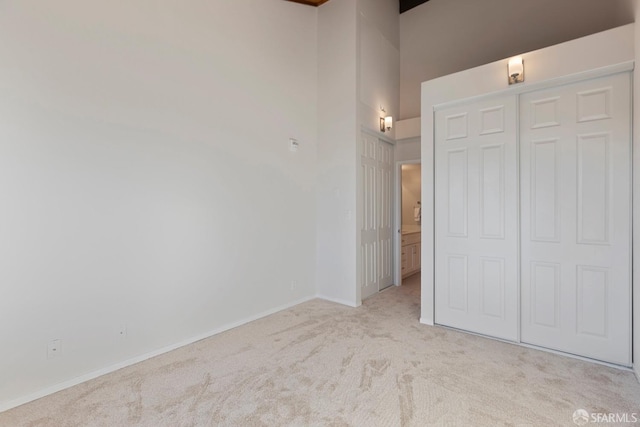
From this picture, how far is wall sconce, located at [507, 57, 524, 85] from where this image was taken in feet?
9.61

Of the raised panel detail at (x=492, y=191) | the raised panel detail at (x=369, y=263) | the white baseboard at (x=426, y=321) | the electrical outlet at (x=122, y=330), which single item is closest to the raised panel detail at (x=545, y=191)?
the raised panel detail at (x=492, y=191)

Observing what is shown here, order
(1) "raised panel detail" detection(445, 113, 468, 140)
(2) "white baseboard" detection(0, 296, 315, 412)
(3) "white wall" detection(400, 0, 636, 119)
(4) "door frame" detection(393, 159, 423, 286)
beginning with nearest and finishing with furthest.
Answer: (2) "white baseboard" detection(0, 296, 315, 412)
(1) "raised panel detail" detection(445, 113, 468, 140)
(3) "white wall" detection(400, 0, 636, 119)
(4) "door frame" detection(393, 159, 423, 286)

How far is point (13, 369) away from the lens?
218 cm

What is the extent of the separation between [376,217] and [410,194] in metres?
2.68

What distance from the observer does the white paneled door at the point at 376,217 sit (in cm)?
451

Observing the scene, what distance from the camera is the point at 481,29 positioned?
15.4 feet

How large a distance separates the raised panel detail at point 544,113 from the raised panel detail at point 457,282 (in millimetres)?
1495

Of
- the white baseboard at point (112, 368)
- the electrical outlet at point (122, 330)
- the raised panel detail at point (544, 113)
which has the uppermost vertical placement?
the raised panel detail at point (544, 113)

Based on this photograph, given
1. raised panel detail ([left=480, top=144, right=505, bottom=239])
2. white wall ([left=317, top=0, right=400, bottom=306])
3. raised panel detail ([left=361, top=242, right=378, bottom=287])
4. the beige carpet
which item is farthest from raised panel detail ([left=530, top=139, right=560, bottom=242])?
raised panel detail ([left=361, top=242, right=378, bottom=287])

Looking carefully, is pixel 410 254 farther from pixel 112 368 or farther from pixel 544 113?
pixel 112 368

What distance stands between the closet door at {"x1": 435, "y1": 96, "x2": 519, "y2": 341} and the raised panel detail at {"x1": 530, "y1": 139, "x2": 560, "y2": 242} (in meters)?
0.16

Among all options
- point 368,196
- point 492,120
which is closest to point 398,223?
point 368,196

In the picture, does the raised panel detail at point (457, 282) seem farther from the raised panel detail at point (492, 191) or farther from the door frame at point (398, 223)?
the door frame at point (398, 223)

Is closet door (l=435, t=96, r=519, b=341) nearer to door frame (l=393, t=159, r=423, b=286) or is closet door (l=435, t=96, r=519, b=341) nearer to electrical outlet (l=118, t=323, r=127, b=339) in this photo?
door frame (l=393, t=159, r=423, b=286)
